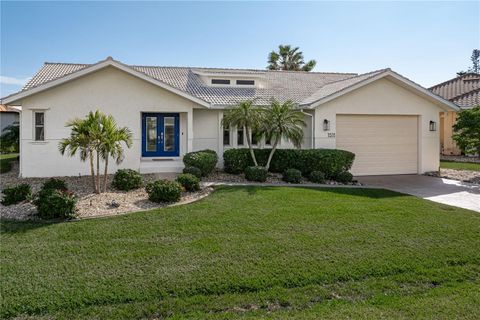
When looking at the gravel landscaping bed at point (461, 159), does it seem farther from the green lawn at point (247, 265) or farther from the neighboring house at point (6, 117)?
the neighboring house at point (6, 117)

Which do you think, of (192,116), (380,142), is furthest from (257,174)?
(380,142)

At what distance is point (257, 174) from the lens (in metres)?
13.7

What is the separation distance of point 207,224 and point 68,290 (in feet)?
11.4

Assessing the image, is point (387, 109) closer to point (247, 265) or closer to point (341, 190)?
point (341, 190)

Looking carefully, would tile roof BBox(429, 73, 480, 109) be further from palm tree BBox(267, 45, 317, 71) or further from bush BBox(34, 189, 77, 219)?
bush BBox(34, 189, 77, 219)

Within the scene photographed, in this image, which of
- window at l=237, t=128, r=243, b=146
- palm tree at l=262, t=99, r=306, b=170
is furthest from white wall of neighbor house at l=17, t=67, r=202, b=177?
palm tree at l=262, t=99, r=306, b=170

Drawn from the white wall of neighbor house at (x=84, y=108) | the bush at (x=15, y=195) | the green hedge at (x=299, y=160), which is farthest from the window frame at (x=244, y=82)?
the bush at (x=15, y=195)

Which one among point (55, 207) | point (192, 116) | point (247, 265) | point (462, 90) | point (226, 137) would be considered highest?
point (462, 90)

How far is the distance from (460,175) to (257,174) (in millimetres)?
9949

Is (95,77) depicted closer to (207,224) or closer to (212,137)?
(212,137)

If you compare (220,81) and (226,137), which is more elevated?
(220,81)

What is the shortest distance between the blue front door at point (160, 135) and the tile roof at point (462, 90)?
1747 cm

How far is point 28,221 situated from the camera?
332 inches

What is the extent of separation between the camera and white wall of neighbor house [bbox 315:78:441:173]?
53.5 ft
